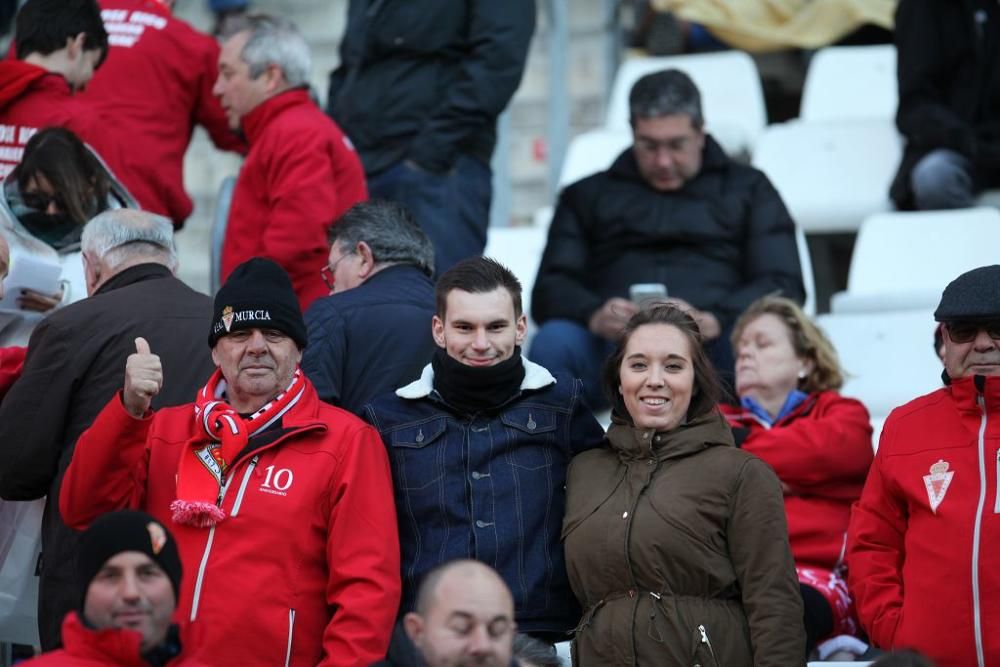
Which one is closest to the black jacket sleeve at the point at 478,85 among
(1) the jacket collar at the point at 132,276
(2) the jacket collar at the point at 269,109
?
(2) the jacket collar at the point at 269,109

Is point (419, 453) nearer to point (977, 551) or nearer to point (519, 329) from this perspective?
point (519, 329)

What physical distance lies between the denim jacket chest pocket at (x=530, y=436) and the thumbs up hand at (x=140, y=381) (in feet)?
2.88

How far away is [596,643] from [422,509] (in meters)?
0.54

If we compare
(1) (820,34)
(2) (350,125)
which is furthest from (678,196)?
(1) (820,34)

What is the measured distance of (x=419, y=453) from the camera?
194 inches

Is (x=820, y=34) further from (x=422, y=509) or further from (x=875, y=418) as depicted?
(x=422, y=509)

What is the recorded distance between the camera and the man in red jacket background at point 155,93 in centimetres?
689

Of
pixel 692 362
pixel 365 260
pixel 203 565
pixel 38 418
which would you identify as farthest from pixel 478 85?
pixel 203 565

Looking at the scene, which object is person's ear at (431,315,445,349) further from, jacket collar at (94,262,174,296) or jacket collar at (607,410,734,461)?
jacket collar at (94,262,174,296)

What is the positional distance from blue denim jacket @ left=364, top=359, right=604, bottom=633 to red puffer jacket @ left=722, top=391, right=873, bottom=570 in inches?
32.7

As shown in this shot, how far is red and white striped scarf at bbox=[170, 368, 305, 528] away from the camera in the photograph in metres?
4.66

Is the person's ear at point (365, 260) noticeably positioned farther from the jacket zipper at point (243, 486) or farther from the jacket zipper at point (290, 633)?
the jacket zipper at point (290, 633)

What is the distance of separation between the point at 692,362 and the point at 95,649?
68.9 inches

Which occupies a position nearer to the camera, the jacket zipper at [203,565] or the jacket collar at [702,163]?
the jacket zipper at [203,565]
